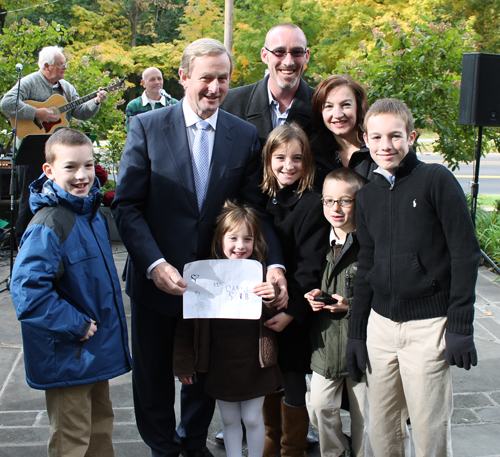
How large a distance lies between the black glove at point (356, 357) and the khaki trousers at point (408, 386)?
35mm

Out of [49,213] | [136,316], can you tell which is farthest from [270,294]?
[49,213]

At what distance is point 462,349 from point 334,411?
30.7 inches

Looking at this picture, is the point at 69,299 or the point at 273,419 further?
the point at 273,419

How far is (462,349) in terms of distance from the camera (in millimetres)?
2100

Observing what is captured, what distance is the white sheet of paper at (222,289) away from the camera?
2478 millimetres

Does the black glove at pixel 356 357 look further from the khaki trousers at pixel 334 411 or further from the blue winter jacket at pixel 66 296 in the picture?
the blue winter jacket at pixel 66 296

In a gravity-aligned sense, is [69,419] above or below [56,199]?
below

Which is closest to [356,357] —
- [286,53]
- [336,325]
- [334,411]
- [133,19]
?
[336,325]

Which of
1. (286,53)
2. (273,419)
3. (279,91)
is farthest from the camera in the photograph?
(279,91)

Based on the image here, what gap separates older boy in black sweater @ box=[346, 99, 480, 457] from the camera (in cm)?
214

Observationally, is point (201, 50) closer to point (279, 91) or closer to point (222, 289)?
point (279, 91)

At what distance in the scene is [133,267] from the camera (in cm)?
274

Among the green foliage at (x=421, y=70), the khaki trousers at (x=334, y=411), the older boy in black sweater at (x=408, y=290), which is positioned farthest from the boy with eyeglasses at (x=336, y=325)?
the green foliage at (x=421, y=70)

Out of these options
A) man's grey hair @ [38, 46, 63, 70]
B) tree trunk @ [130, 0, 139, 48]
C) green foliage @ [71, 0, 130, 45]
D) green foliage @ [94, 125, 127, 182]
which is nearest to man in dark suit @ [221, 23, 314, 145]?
man's grey hair @ [38, 46, 63, 70]
